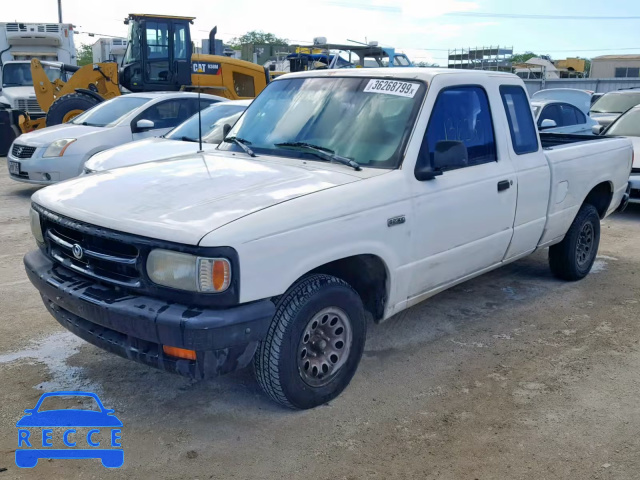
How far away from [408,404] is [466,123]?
199 centimetres

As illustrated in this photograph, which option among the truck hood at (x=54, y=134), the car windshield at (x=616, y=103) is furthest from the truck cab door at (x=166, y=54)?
the car windshield at (x=616, y=103)

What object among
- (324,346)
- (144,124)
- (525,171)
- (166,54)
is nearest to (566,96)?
(166,54)

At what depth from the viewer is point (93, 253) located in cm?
334

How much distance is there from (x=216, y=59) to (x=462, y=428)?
13391 mm

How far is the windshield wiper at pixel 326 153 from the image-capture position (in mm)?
3921

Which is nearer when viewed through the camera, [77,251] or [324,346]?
[77,251]

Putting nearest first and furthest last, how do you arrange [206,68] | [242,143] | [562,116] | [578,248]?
[242,143] < [578,248] < [562,116] < [206,68]

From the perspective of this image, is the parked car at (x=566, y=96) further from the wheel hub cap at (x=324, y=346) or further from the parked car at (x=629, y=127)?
the wheel hub cap at (x=324, y=346)

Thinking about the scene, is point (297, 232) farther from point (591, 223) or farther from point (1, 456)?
point (591, 223)

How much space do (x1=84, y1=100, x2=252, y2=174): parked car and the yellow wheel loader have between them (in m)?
5.74

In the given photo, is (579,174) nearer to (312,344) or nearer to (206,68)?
(312,344)

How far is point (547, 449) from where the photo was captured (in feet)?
10.8

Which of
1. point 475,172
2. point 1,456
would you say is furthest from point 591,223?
point 1,456

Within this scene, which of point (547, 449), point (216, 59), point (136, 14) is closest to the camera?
point (547, 449)
